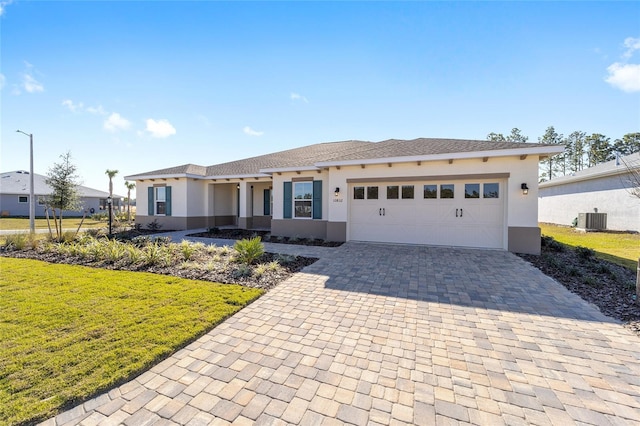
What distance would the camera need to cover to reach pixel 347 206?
10984mm

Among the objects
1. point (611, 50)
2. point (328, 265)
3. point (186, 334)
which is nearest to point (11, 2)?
point (186, 334)

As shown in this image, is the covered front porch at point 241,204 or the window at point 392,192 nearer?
the window at point 392,192

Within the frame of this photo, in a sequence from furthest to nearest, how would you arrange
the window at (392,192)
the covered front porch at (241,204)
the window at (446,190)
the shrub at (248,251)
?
the covered front porch at (241,204) → the window at (392,192) → the window at (446,190) → the shrub at (248,251)

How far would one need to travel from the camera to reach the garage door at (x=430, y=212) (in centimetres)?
920

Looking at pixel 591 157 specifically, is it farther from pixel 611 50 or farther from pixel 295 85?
pixel 295 85

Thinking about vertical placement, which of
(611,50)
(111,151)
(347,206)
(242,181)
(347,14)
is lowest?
(347,206)

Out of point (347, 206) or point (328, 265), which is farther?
point (347, 206)

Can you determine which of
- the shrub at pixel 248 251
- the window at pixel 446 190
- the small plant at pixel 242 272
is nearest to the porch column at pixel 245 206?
the shrub at pixel 248 251

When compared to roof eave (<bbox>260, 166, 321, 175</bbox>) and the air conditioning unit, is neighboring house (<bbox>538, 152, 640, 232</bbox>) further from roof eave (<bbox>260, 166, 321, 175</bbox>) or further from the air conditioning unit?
roof eave (<bbox>260, 166, 321, 175</bbox>)

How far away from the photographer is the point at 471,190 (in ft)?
30.7

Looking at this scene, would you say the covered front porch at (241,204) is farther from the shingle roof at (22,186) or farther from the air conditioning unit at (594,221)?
the air conditioning unit at (594,221)

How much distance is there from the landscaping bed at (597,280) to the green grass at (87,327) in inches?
242

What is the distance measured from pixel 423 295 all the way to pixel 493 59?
1012 cm

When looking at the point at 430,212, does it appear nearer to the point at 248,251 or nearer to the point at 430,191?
Result: the point at 430,191
